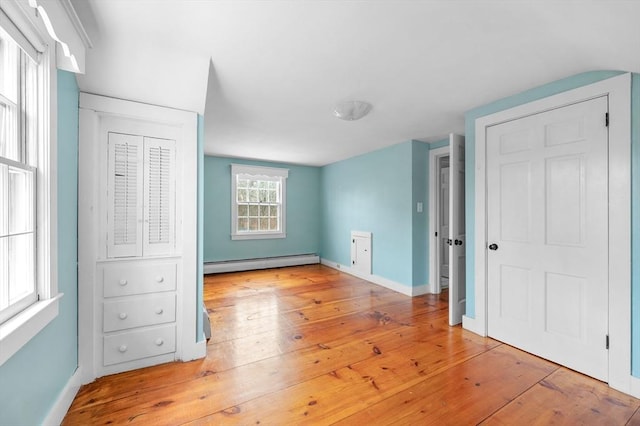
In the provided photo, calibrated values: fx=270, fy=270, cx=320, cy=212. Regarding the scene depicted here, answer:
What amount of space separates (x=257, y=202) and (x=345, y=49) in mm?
4451

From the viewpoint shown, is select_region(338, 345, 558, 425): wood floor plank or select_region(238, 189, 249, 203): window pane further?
select_region(238, 189, 249, 203): window pane

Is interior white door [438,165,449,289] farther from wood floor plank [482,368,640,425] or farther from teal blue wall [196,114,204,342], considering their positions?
teal blue wall [196,114,204,342]

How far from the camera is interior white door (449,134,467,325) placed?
2955 millimetres

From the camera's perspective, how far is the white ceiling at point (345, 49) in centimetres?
141

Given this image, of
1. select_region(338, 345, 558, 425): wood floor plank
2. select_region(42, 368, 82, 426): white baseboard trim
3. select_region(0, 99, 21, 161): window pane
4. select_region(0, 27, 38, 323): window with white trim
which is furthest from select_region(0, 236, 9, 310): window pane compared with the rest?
select_region(338, 345, 558, 425): wood floor plank

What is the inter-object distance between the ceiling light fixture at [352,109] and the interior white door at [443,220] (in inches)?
79.9

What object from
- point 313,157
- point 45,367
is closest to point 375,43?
point 45,367

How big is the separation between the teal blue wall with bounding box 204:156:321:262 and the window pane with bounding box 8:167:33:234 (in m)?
4.16

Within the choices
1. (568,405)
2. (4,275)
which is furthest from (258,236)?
(568,405)

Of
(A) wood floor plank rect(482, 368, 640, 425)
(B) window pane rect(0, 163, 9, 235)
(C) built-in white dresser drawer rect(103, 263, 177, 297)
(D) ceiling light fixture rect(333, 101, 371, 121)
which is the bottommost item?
(A) wood floor plank rect(482, 368, 640, 425)

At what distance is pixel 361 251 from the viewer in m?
5.00

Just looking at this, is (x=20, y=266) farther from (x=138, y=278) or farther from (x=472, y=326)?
(x=472, y=326)

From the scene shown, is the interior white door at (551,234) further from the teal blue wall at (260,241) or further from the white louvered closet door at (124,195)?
the teal blue wall at (260,241)

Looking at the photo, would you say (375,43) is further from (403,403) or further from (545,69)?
(403,403)
